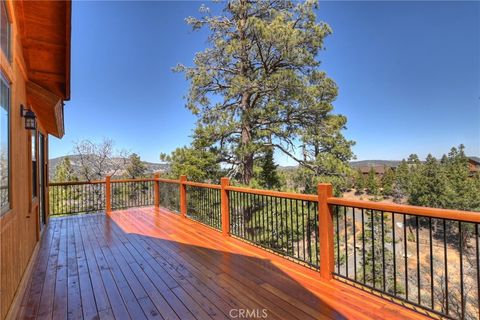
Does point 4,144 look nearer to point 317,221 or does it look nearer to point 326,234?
point 326,234

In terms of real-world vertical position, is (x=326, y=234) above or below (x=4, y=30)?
below

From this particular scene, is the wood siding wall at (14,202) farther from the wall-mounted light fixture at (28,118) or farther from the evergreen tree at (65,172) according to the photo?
the evergreen tree at (65,172)

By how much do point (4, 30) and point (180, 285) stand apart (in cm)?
280

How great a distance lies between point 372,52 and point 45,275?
2194 centimetres

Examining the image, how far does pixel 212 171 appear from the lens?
12.0m

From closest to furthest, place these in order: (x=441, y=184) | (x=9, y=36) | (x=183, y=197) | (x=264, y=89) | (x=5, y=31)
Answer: (x=5, y=31) < (x=9, y=36) < (x=183, y=197) < (x=264, y=89) < (x=441, y=184)

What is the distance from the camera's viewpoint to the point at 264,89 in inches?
404

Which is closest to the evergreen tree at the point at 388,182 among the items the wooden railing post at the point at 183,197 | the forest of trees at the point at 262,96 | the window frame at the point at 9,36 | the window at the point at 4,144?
the forest of trees at the point at 262,96

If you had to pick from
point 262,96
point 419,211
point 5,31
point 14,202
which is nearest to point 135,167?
point 262,96

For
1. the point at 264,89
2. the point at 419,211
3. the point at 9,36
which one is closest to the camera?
the point at 419,211

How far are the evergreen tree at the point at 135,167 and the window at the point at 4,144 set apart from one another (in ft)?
56.1

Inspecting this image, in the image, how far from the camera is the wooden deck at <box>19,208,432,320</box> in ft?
7.11

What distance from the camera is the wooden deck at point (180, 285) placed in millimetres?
2168

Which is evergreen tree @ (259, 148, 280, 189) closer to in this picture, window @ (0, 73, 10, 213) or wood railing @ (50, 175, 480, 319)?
wood railing @ (50, 175, 480, 319)
